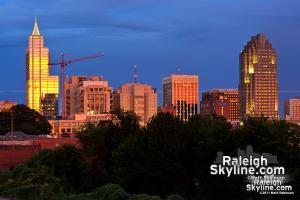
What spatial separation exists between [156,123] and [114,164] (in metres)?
4.69

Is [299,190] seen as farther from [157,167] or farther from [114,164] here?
[114,164]

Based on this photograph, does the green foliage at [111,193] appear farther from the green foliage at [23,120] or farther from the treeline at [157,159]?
the green foliage at [23,120]

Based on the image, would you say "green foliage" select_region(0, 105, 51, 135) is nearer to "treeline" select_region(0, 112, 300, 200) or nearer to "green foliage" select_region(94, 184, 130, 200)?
"treeline" select_region(0, 112, 300, 200)

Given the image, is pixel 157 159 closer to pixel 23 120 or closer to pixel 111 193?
pixel 111 193

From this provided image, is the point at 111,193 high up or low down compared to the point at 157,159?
down

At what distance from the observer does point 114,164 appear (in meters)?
47.3

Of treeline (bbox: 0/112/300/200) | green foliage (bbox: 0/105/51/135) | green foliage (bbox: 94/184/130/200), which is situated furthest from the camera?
green foliage (bbox: 0/105/51/135)

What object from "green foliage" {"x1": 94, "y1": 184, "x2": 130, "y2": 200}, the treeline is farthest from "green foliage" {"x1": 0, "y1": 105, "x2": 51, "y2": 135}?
"green foliage" {"x1": 94, "y1": 184, "x2": 130, "y2": 200}

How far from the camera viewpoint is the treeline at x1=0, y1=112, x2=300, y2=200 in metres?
35.2

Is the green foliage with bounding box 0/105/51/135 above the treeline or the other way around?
above

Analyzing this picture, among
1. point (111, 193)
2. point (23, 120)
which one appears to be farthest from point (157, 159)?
point (23, 120)

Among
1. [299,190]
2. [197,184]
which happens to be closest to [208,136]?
[197,184]

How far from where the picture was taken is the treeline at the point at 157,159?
35.2 meters

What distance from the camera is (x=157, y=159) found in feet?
135
